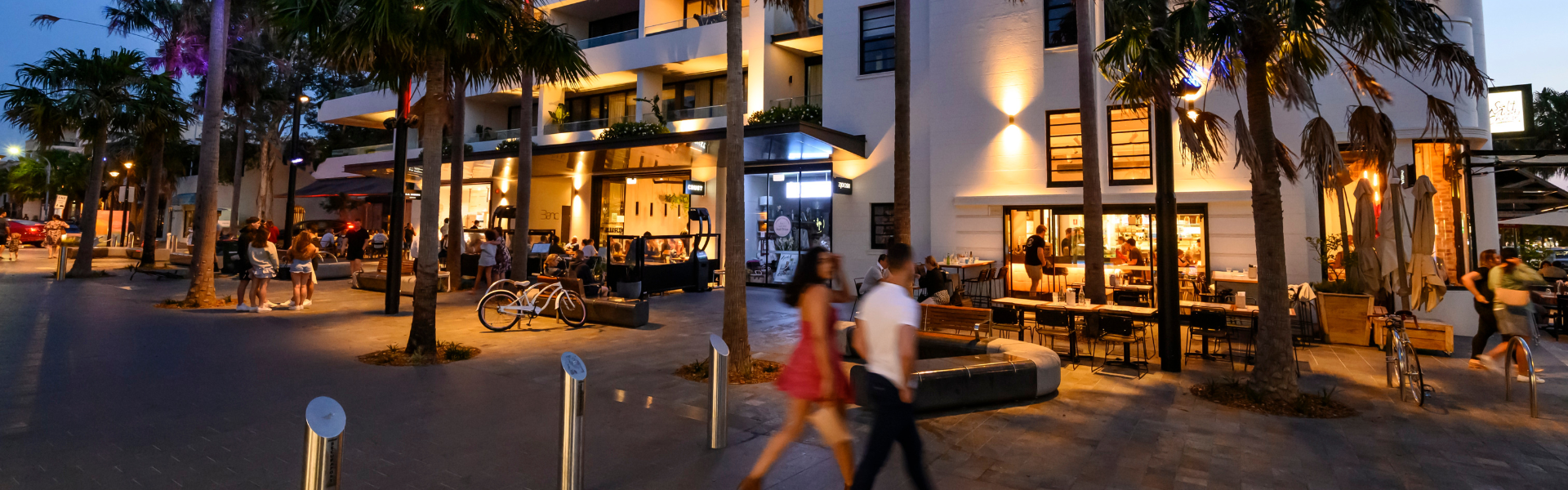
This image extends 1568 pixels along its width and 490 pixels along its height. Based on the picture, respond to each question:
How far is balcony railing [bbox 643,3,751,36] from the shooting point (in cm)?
1994

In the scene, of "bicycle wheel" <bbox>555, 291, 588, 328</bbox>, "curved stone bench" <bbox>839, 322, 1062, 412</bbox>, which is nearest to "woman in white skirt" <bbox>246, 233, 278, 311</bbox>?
"bicycle wheel" <bbox>555, 291, 588, 328</bbox>

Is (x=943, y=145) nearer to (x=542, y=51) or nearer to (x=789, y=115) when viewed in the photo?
(x=789, y=115)

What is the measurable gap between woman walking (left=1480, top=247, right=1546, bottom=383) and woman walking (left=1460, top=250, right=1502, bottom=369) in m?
0.15

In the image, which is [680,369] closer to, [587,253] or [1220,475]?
[1220,475]

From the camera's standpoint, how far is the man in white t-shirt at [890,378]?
125 inches

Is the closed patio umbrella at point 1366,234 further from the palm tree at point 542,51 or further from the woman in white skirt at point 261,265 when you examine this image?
the woman in white skirt at point 261,265

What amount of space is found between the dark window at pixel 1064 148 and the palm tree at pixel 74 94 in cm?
2144

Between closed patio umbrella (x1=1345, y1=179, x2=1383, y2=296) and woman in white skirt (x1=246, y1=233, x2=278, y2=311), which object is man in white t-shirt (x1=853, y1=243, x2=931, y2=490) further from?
woman in white skirt (x1=246, y1=233, x2=278, y2=311)

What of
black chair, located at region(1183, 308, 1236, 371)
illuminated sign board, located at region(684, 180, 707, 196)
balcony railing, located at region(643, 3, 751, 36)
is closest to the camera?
black chair, located at region(1183, 308, 1236, 371)

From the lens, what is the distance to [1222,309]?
7852mm

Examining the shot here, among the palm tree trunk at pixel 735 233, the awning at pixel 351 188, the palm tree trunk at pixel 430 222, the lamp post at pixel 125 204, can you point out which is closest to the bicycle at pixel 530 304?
the palm tree trunk at pixel 430 222

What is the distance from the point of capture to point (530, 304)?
9.98m

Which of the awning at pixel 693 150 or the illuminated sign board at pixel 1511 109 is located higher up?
the illuminated sign board at pixel 1511 109

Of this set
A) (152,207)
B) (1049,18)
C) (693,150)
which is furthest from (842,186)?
(152,207)
